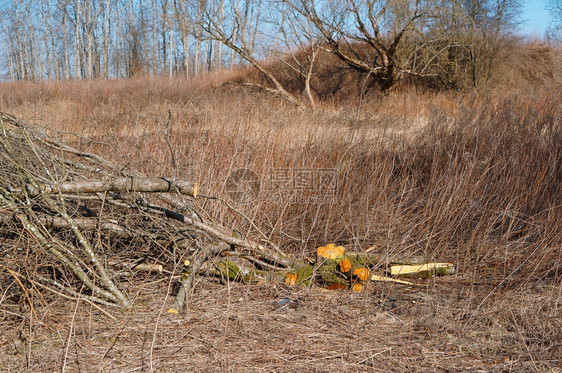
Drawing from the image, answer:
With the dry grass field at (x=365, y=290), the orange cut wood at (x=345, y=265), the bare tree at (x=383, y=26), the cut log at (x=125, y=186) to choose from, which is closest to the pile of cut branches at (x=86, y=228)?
the cut log at (x=125, y=186)

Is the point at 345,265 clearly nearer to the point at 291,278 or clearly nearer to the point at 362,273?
the point at 362,273

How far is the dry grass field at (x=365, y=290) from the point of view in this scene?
1.89 metres

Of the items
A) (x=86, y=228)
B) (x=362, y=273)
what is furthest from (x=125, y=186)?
(x=362, y=273)

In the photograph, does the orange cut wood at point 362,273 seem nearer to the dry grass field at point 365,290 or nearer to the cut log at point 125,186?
the dry grass field at point 365,290

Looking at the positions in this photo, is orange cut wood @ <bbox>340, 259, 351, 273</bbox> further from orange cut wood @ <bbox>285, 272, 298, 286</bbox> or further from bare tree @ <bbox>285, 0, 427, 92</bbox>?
bare tree @ <bbox>285, 0, 427, 92</bbox>

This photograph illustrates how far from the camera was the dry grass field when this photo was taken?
189cm

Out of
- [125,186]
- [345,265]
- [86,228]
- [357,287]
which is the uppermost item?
[125,186]

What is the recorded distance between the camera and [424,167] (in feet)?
14.1

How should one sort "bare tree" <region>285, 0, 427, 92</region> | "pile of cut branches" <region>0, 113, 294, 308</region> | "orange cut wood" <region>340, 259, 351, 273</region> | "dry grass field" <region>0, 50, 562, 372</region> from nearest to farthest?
"dry grass field" <region>0, 50, 562, 372</region> < "pile of cut branches" <region>0, 113, 294, 308</region> < "orange cut wood" <region>340, 259, 351, 273</region> < "bare tree" <region>285, 0, 427, 92</region>

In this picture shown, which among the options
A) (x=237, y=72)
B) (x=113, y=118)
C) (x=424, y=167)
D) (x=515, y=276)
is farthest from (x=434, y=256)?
(x=237, y=72)

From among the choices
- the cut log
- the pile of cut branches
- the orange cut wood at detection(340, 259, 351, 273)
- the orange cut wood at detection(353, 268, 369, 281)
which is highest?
the cut log

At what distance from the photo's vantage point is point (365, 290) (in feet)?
8.56

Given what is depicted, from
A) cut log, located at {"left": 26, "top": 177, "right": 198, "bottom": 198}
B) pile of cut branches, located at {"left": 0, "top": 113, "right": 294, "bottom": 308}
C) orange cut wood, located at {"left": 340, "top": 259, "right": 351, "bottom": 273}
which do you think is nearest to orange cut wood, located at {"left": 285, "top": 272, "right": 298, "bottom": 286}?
pile of cut branches, located at {"left": 0, "top": 113, "right": 294, "bottom": 308}

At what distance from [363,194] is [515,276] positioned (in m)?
1.31
